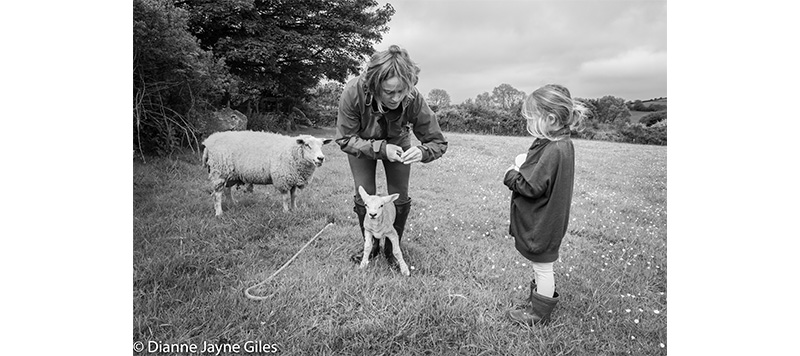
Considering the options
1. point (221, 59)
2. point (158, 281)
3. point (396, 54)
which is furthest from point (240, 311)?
point (221, 59)

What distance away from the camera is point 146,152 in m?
2.45

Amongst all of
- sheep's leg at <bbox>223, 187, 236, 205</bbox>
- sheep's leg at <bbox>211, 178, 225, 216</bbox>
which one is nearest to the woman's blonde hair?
sheep's leg at <bbox>211, 178, 225, 216</bbox>

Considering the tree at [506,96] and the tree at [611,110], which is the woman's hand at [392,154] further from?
the tree at [611,110]

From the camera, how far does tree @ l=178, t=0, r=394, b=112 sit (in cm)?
222

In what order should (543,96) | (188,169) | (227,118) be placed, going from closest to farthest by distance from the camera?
(543,96)
(188,169)
(227,118)

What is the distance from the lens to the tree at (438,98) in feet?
7.40

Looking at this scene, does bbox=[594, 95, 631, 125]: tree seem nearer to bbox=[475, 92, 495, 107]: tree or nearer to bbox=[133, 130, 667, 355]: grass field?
bbox=[133, 130, 667, 355]: grass field

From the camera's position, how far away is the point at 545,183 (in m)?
1.42

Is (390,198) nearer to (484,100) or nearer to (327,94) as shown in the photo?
(484,100)

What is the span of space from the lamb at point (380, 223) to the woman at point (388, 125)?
97mm

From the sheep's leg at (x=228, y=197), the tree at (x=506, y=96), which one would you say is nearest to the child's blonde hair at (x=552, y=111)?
the tree at (x=506, y=96)

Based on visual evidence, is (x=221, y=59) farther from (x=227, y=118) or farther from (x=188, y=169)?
(x=188, y=169)

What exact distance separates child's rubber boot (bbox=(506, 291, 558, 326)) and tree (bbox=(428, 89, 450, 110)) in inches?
50.8
